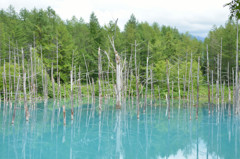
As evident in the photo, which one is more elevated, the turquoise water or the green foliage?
the green foliage

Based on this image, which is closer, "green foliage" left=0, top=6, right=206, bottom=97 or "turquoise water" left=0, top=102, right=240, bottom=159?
"turquoise water" left=0, top=102, right=240, bottom=159

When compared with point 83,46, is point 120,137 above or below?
below

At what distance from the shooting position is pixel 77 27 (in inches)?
1521

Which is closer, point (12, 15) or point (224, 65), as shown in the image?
point (224, 65)

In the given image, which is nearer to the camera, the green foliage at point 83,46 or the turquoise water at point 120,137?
the turquoise water at point 120,137

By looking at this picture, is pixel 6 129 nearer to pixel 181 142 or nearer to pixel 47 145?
pixel 47 145

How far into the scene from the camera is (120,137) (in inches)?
423

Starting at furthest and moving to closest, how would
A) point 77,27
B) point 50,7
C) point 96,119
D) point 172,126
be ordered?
point 77,27, point 50,7, point 96,119, point 172,126

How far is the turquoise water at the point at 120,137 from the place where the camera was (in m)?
8.59

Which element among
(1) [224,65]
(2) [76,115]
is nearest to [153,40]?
(1) [224,65]

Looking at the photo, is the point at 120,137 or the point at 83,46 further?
the point at 83,46

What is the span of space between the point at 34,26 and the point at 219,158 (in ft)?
98.0

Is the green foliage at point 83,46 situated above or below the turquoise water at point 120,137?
above

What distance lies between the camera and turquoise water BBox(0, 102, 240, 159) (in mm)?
8594
